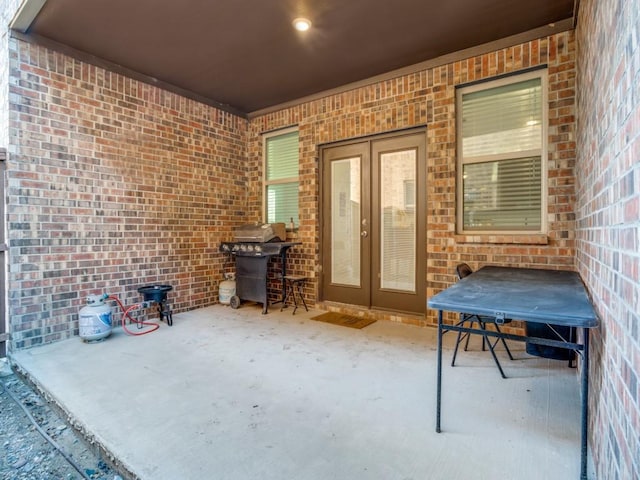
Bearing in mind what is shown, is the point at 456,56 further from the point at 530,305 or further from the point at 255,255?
the point at 255,255

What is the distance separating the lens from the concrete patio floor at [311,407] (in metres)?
1.74

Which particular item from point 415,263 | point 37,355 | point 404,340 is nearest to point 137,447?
point 37,355

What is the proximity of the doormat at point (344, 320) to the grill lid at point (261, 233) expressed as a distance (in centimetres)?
129

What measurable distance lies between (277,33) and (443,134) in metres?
2.10

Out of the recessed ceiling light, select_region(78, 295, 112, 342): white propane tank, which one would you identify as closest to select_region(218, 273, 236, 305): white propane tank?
select_region(78, 295, 112, 342): white propane tank

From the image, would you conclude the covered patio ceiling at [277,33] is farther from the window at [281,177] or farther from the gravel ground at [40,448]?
the gravel ground at [40,448]

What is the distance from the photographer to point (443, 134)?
4000 mm

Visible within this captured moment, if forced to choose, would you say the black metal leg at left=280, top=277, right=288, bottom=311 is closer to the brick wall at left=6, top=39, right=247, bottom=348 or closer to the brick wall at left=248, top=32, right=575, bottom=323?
the brick wall at left=248, top=32, right=575, bottom=323

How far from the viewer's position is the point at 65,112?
150 inches

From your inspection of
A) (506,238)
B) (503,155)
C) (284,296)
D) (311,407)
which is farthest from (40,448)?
(503,155)

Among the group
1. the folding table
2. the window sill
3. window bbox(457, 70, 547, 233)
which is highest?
window bbox(457, 70, 547, 233)

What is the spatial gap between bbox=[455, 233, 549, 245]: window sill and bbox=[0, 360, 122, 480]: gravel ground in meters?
3.59

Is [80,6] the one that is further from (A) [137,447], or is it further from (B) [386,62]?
(A) [137,447]

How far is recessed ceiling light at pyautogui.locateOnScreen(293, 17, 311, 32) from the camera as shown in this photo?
3279 millimetres
